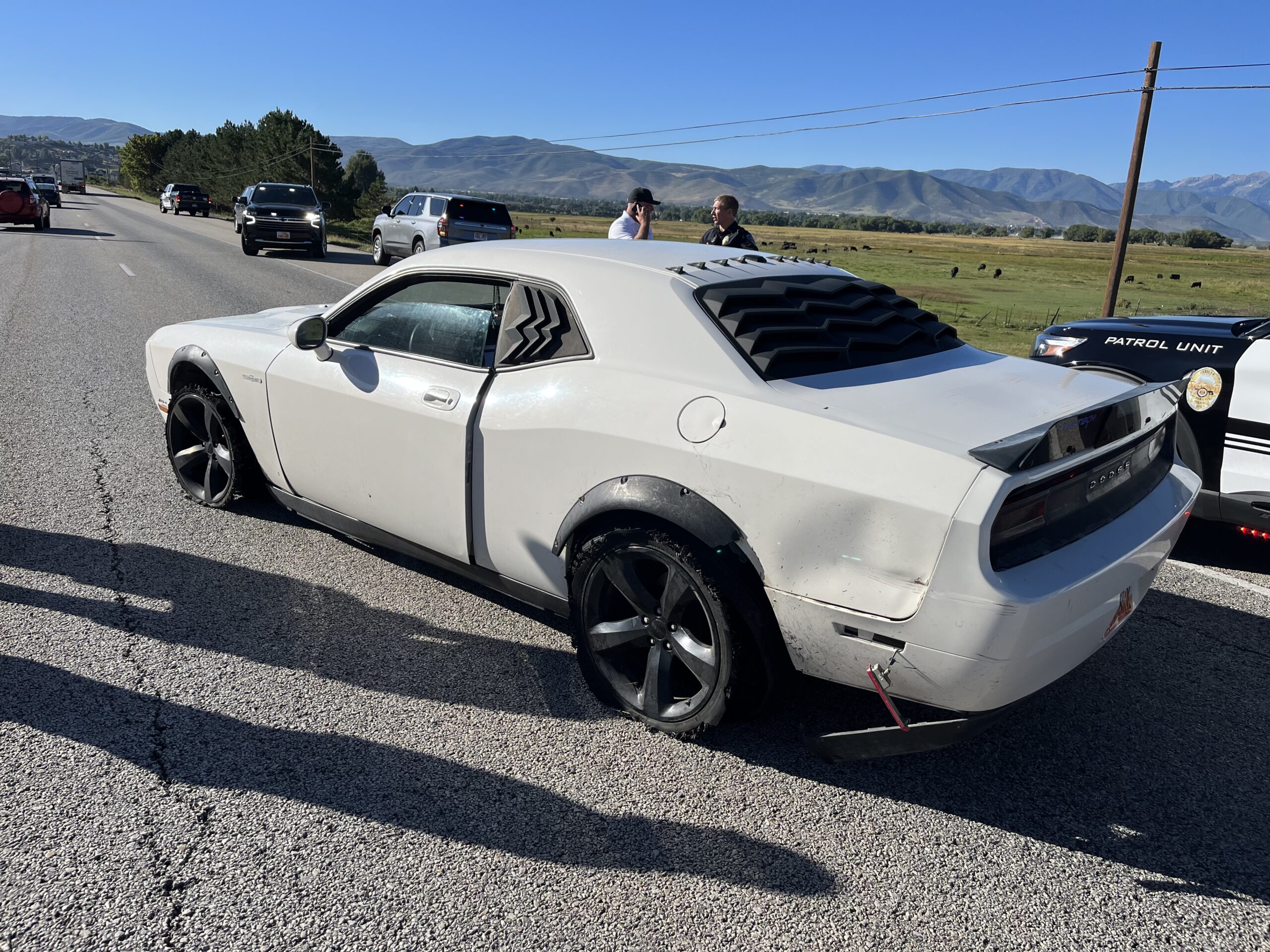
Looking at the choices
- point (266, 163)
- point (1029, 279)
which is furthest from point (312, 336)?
point (266, 163)

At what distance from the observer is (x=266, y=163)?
64.2m

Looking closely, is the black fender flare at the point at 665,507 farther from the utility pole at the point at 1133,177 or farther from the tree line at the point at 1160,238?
the tree line at the point at 1160,238

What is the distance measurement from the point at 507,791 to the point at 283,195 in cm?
2566

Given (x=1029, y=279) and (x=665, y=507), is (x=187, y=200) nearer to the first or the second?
(x=1029, y=279)

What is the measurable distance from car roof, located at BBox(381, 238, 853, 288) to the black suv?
21641 millimetres

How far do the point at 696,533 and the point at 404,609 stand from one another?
1771mm

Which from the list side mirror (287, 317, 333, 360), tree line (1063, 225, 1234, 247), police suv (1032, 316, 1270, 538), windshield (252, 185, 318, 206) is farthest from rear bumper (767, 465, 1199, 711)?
tree line (1063, 225, 1234, 247)

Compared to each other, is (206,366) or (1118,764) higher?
(206,366)

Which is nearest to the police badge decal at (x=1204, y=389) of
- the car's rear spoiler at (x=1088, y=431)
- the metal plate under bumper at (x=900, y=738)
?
the car's rear spoiler at (x=1088, y=431)

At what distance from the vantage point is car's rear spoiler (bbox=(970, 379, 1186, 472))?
2332mm

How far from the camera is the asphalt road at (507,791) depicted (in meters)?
2.25

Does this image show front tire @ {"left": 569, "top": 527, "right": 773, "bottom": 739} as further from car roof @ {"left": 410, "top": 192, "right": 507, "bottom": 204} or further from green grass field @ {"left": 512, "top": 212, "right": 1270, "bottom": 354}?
car roof @ {"left": 410, "top": 192, "right": 507, "bottom": 204}

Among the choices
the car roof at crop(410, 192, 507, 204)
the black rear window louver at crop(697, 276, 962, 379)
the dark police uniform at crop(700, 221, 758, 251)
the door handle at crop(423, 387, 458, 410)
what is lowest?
the door handle at crop(423, 387, 458, 410)

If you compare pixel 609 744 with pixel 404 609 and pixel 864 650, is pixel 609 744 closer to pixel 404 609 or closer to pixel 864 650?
pixel 864 650
